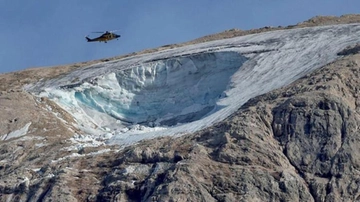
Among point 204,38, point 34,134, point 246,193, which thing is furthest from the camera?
point 204,38

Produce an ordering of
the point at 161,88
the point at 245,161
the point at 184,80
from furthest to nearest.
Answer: the point at 161,88 → the point at 184,80 → the point at 245,161

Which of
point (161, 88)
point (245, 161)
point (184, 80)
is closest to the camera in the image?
point (245, 161)

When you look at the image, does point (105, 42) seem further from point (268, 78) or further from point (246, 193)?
point (246, 193)

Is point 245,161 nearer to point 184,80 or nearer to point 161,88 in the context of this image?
point 184,80

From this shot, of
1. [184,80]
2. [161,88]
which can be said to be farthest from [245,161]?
[161,88]


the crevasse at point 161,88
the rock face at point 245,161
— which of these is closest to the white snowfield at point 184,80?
the crevasse at point 161,88

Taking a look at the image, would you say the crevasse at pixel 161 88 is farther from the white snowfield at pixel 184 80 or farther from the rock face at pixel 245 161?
the rock face at pixel 245 161

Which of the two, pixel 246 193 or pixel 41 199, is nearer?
Result: pixel 246 193

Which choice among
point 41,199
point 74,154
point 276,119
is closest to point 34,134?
point 74,154
